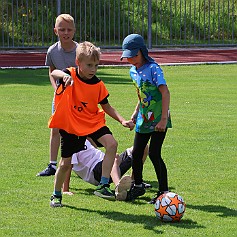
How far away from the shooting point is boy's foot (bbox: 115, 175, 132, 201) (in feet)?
27.8

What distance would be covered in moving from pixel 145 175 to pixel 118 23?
20286 mm

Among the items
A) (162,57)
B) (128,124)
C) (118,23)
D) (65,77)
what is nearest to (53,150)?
(128,124)

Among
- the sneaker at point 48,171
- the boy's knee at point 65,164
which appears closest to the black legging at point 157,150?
the boy's knee at point 65,164

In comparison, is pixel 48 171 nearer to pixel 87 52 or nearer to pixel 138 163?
pixel 138 163

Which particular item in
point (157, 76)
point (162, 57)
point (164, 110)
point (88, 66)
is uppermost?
point (88, 66)

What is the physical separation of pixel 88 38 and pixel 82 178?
21.0 metres

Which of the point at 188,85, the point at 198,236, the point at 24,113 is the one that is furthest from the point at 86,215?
the point at 188,85

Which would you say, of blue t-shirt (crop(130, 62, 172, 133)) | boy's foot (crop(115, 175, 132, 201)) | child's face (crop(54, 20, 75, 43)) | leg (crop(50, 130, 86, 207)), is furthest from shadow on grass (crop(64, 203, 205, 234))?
child's face (crop(54, 20, 75, 43))

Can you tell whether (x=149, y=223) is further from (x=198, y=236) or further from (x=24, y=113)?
(x=24, y=113)

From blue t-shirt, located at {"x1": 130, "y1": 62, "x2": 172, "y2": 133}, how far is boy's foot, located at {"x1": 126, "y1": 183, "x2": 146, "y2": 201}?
0.59m

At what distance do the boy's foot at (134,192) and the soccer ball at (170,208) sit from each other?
760 mm

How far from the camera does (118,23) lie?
98.0 feet

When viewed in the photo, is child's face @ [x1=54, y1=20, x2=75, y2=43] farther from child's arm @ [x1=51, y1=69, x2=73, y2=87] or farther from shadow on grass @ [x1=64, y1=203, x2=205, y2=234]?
shadow on grass @ [x1=64, y1=203, x2=205, y2=234]

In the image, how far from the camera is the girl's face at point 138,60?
8531 millimetres
